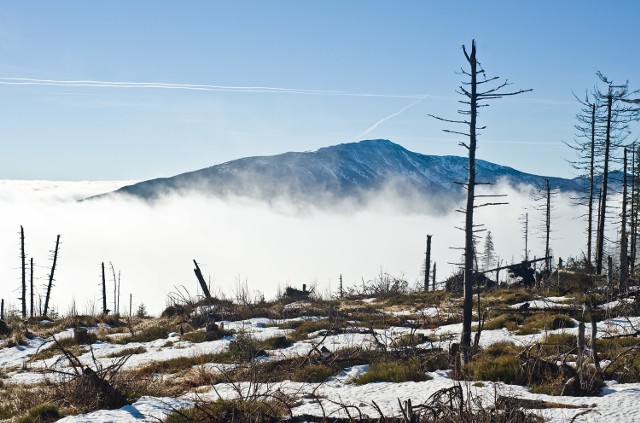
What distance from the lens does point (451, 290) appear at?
100ft

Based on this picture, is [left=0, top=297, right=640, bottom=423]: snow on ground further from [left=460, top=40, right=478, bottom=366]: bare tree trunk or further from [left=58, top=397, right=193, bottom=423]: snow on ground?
[left=460, top=40, right=478, bottom=366]: bare tree trunk

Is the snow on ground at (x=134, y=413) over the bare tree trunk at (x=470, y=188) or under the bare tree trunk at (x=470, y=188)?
under

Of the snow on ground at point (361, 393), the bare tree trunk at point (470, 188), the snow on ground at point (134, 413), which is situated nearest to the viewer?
the snow on ground at point (361, 393)

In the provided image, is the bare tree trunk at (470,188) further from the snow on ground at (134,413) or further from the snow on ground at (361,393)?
the snow on ground at (134,413)

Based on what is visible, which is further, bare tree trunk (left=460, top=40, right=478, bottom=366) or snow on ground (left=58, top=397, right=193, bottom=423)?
bare tree trunk (left=460, top=40, right=478, bottom=366)

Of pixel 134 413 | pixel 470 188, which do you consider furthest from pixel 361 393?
pixel 470 188

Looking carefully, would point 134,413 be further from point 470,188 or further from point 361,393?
point 470,188

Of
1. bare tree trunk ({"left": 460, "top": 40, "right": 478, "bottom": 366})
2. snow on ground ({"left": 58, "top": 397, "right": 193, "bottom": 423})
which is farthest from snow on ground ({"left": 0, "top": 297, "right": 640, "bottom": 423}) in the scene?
bare tree trunk ({"left": 460, "top": 40, "right": 478, "bottom": 366})

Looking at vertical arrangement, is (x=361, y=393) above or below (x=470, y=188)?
below

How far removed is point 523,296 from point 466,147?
1311 centimetres

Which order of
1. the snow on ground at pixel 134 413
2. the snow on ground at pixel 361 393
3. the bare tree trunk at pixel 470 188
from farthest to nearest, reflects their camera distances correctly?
the bare tree trunk at pixel 470 188 < the snow on ground at pixel 134 413 < the snow on ground at pixel 361 393

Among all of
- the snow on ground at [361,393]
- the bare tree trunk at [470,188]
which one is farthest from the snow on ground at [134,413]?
the bare tree trunk at [470,188]

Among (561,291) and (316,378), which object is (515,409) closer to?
(316,378)

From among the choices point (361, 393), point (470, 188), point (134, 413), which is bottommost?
point (361, 393)
